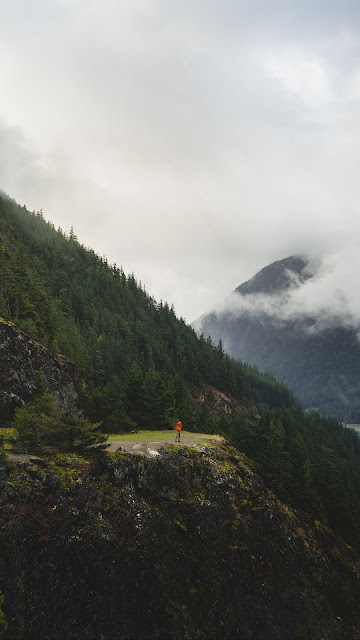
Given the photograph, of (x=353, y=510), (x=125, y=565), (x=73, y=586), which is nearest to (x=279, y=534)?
(x=125, y=565)

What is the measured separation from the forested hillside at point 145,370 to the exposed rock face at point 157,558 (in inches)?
329

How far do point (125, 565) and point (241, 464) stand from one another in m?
14.3

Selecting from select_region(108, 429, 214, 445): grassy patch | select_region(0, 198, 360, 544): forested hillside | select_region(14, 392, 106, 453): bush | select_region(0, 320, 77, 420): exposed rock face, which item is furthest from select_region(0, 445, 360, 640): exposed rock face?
select_region(0, 320, 77, 420): exposed rock face

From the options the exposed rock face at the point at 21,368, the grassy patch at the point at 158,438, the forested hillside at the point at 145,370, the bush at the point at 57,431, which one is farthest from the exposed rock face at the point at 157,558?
the exposed rock face at the point at 21,368

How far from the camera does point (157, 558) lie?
53.9 feet

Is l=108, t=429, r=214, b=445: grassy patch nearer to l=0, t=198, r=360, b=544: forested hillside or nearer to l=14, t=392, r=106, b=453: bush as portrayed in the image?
l=0, t=198, r=360, b=544: forested hillside

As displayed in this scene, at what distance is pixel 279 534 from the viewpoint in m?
23.1

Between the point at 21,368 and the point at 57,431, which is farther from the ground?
the point at 21,368

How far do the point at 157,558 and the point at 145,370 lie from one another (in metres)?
71.7

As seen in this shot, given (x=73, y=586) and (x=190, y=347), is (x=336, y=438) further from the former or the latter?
(x=73, y=586)

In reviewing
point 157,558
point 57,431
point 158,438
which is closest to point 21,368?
point 158,438

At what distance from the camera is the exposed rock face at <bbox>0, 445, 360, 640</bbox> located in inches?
535

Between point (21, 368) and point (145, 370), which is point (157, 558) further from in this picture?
point (145, 370)

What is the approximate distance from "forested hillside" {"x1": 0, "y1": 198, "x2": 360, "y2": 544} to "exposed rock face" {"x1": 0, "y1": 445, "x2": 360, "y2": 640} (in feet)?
27.5
